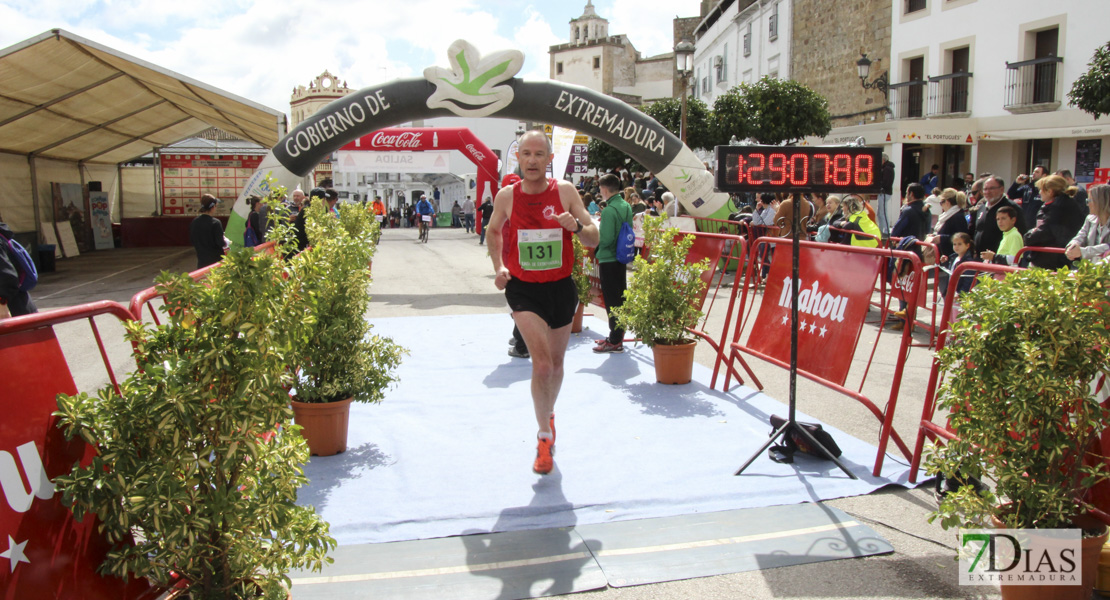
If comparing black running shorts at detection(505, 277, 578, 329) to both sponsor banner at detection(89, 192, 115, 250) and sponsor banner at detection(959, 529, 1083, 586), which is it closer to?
sponsor banner at detection(959, 529, 1083, 586)

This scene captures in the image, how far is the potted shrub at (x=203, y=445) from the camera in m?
2.27

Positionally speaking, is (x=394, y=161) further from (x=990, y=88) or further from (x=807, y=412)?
(x=807, y=412)

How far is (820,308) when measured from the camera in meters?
5.09

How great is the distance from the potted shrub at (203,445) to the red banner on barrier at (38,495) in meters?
0.08

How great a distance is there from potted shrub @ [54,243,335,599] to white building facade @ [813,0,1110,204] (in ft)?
63.4

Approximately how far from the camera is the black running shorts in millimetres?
4391

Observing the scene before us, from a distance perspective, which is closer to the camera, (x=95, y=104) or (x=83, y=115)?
(x=95, y=104)

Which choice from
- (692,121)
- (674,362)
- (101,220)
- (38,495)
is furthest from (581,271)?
(101,220)

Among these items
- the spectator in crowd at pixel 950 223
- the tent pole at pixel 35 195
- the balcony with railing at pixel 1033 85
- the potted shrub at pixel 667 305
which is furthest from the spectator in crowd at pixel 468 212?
the potted shrub at pixel 667 305

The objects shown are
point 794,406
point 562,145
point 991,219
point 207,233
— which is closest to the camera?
point 794,406

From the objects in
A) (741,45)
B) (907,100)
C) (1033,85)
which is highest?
(741,45)

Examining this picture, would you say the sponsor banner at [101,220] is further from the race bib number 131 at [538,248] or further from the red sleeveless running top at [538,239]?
the race bib number 131 at [538,248]

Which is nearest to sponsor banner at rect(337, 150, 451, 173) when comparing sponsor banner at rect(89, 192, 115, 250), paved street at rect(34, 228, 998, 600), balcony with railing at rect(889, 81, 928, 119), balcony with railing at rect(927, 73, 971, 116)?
sponsor banner at rect(89, 192, 115, 250)

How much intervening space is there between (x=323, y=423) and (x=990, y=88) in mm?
21635
